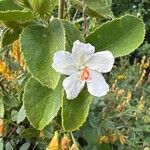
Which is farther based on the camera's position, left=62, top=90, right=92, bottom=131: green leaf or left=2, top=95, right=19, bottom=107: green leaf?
left=2, top=95, right=19, bottom=107: green leaf

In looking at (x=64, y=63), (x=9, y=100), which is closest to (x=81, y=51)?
(x=64, y=63)

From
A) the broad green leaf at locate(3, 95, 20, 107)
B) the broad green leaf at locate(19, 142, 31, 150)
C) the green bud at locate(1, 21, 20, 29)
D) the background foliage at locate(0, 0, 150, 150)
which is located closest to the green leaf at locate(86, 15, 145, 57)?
the background foliage at locate(0, 0, 150, 150)

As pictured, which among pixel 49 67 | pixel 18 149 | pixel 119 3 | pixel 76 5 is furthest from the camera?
pixel 119 3

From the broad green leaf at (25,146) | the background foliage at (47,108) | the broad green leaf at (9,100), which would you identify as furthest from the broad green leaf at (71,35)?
the broad green leaf at (25,146)

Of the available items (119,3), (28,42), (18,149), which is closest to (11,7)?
(28,42)

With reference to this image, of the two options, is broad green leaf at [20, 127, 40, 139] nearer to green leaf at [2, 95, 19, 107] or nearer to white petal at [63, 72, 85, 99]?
green leaf at [2, 95, 19, 107]

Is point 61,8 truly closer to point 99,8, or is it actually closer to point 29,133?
point 99,8

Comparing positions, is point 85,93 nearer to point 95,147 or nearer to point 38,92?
point 38,92
